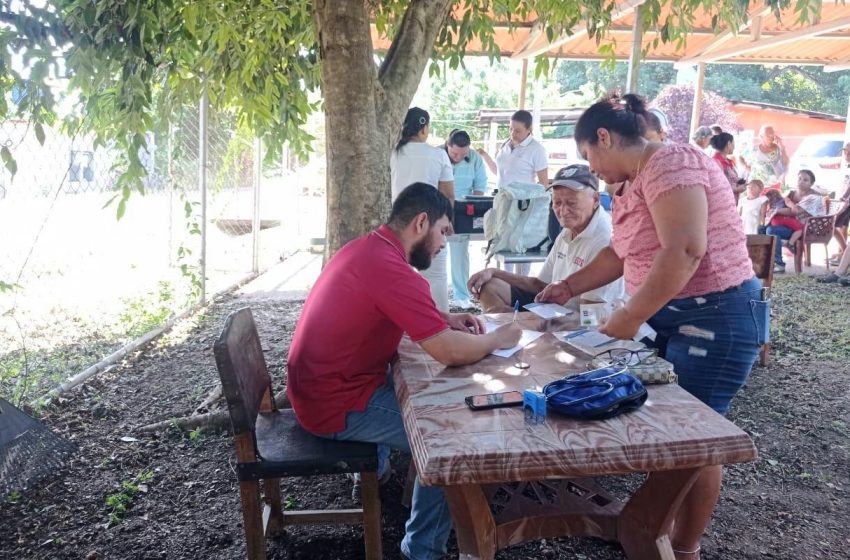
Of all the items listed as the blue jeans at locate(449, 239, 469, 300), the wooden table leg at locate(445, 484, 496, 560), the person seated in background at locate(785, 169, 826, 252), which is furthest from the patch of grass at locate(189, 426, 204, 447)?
the person seated in background at locate(785, 169, 826, 252)

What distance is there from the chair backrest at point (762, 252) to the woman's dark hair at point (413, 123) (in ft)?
8.24

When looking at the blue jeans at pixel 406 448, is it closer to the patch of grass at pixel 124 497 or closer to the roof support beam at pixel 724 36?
the patch of grass at pixel 124 497

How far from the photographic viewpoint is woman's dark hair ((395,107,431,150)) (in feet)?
17.2

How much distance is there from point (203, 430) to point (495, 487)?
1.90m

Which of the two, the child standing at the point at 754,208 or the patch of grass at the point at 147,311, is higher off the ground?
the child standing at the point at 754,208

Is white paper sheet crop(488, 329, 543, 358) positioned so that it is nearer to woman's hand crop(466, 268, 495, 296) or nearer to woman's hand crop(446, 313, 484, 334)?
woman's hand crop(446, 313, 484, 334)

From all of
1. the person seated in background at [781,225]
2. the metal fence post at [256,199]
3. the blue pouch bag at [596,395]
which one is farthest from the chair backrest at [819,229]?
the blue pouch bag at [596,395]

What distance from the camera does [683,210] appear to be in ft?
6.64

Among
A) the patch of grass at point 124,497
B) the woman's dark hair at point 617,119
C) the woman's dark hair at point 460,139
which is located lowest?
the patch of grass at point 124,497

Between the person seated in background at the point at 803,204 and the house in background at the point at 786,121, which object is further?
the house in background at the point at 786,121

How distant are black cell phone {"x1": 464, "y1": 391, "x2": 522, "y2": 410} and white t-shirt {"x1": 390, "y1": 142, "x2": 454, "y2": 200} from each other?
3.64 m

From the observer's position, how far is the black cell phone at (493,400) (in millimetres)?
1730

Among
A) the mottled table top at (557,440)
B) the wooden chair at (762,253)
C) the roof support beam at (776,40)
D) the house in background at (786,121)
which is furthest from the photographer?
the house in background at (786,121)

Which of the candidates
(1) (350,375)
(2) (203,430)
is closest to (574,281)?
(1) (350,375)
